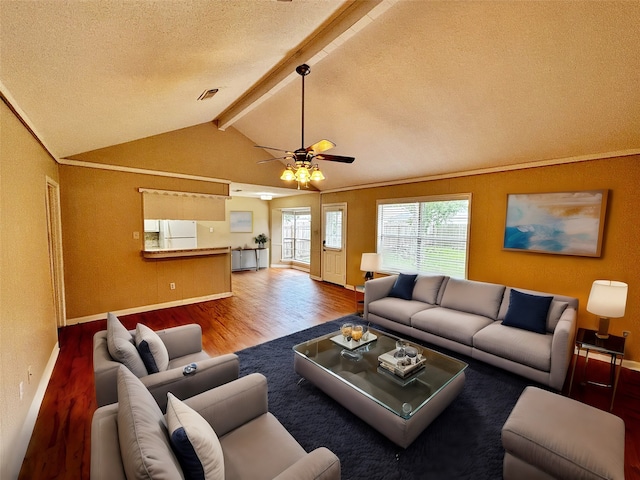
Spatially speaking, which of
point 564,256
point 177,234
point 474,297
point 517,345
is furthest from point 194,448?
point 177,234

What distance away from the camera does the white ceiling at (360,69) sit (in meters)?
1.62

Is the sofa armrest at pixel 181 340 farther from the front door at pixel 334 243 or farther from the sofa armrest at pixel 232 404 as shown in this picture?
the front door at pixel 334 243

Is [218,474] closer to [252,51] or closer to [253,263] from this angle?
[252,51]

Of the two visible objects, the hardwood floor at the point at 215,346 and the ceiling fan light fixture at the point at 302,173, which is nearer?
the hardwood floor at the point at 215,346

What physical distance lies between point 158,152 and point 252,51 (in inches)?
125

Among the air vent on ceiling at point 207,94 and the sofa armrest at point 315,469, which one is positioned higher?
the air vent on ceiling at point 207,94

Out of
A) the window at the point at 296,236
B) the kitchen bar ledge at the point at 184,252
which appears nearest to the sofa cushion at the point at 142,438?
the kitchen bar ledge at the point at 184,252

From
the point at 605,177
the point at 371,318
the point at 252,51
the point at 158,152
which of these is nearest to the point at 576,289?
the point at 605,177

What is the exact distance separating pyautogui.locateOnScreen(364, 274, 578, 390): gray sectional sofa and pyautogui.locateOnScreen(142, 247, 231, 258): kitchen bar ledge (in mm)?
3124

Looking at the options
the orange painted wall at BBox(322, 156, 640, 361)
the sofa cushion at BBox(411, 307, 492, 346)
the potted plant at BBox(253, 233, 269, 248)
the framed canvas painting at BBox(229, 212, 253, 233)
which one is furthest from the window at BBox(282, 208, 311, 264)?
the sofa cushion at BBox(411, 307, 492, 346)

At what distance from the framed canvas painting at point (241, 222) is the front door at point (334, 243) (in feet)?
10.2

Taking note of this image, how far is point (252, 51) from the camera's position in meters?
2.45

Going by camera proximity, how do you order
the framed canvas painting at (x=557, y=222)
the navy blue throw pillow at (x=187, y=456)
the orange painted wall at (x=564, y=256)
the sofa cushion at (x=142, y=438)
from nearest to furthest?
1. the sofa cushion at (x=142, y=438)
2. the navy blue throw pillow at (x=187, y=456)
3. the orange painted wall at (x=564, y=256)
4. the framed canvas painting at (x=557, y=222)

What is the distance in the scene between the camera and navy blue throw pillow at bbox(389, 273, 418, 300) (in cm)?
416
